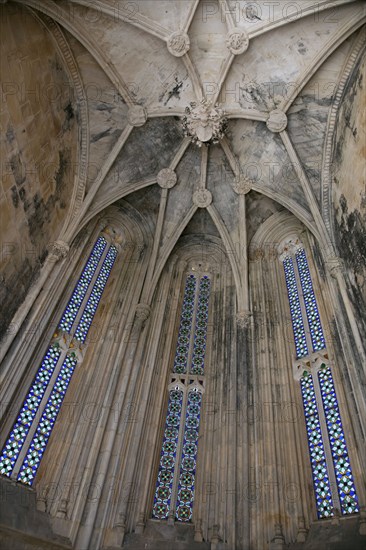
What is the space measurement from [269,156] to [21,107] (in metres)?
7.42

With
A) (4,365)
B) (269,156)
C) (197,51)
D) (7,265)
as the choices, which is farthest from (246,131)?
(4,365)

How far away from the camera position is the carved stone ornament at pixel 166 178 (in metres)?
17.1

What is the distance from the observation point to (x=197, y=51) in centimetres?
1522

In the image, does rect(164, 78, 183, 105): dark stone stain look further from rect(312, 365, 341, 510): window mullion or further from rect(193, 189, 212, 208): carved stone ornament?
rect(312, 365, 341, 510): window mullion

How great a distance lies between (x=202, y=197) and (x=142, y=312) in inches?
183

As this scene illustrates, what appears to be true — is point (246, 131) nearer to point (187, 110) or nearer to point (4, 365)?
point (187, 110)

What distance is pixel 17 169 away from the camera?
41.5 ft

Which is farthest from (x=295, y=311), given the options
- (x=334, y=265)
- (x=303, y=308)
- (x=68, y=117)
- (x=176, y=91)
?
(x=68, y=117)

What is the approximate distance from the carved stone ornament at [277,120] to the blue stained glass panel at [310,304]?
3710mm

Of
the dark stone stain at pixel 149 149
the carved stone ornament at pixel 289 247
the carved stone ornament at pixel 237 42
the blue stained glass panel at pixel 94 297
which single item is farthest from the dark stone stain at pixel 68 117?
the carved stone ornament at pixel 289 247

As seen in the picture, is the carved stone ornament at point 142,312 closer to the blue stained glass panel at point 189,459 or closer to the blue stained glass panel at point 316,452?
the blue stained glass panel at point 189,459

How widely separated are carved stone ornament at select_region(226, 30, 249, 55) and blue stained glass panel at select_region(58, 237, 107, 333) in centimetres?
668

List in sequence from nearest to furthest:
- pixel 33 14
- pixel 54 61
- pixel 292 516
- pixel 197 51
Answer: pixel 292 516 → pixel 33 14 → pixel 54 61 → pixel 197 51

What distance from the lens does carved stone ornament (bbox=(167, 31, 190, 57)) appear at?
1466cm
